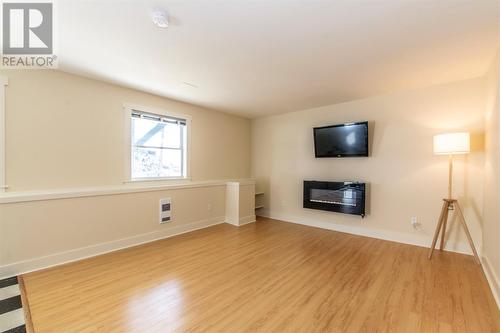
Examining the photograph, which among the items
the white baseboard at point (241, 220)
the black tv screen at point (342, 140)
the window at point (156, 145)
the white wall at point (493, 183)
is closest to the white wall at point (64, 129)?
the window at point (156, 145)

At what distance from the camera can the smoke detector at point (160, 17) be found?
178 cm

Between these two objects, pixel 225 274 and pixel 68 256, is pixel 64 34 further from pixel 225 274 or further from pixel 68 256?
pixel 225 274

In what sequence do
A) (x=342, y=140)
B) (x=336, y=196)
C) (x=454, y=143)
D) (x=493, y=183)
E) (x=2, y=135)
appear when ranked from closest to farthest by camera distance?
(x=493, y=183) < (x=2, y=135) < (x=454, y=143) < (x=342, y=140) < (x=336, y=196)

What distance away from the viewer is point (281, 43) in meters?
2.25

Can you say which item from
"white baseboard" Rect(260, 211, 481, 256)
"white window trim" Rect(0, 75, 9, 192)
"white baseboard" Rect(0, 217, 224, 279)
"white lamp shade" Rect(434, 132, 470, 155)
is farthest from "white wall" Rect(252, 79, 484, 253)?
"white window trim" Rect(0, 75, 9, 192)

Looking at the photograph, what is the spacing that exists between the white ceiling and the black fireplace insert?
1.71 m

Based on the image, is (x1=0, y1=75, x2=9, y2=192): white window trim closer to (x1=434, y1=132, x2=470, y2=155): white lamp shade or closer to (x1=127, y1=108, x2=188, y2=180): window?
(x1=127, y1=108, x2=188, y2=180): window

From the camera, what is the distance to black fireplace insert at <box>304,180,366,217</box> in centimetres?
398

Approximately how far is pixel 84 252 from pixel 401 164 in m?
4.91

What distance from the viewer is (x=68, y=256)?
2.88 m

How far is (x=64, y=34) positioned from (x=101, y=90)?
1245 mm

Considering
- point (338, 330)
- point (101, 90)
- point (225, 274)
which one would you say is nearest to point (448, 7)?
point (338, 330)

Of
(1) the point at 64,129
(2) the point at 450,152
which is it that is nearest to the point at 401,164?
(2) the point at 450,152

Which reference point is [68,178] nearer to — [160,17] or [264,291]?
[160,17]
